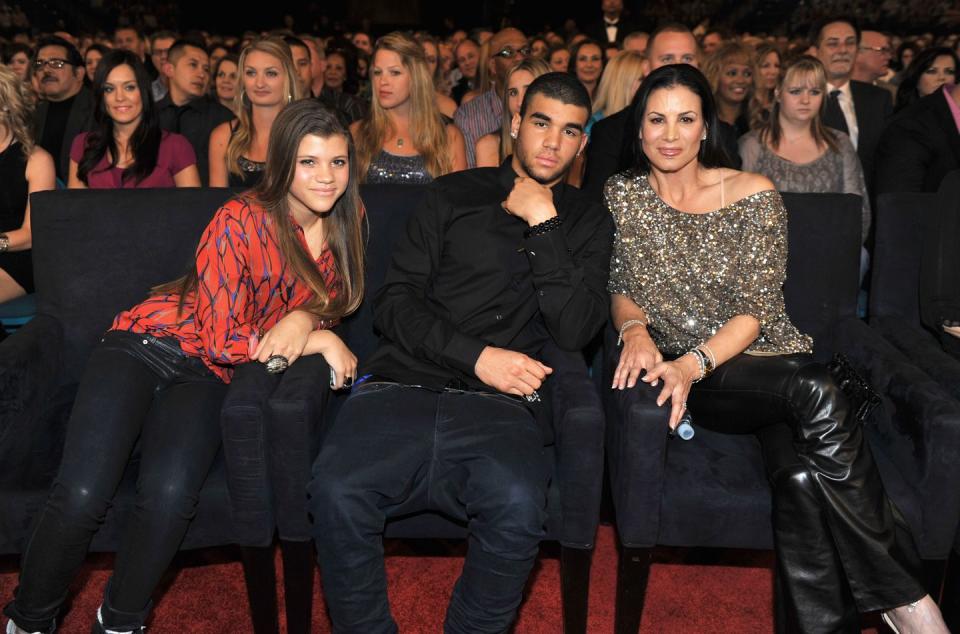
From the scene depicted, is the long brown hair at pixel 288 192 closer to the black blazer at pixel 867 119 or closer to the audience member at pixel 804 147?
the audience member at pixel 804 147

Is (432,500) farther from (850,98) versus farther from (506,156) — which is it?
(850,98)

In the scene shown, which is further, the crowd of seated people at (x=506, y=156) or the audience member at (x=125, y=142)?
the audience member at (x=125, y=142)

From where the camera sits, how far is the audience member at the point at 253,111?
11.4ft

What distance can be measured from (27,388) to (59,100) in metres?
3.03

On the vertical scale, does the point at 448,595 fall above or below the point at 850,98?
below

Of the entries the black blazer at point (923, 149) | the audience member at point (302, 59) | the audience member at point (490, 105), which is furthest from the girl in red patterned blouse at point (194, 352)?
the audience member at point (302, 59)

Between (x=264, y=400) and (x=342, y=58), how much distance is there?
528 centimetres

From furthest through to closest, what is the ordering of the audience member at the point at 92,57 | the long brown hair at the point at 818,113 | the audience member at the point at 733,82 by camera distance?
the audience member at the point at 92,57 < the audience member at the point at 733,82 < the long brown hair at the point at 818,113

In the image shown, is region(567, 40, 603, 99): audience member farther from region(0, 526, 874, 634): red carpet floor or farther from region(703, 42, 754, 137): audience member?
region(0, 526, 874, 634): red carpet floor

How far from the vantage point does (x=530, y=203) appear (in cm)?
221

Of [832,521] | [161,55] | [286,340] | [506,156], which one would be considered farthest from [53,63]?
[832,521]

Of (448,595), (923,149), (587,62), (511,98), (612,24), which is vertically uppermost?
(612,24)

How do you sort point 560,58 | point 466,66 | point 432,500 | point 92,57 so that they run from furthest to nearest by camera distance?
point 466,66
point 560,58
point 92,57
point 432,500

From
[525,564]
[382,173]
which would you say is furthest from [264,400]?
[382,173]
